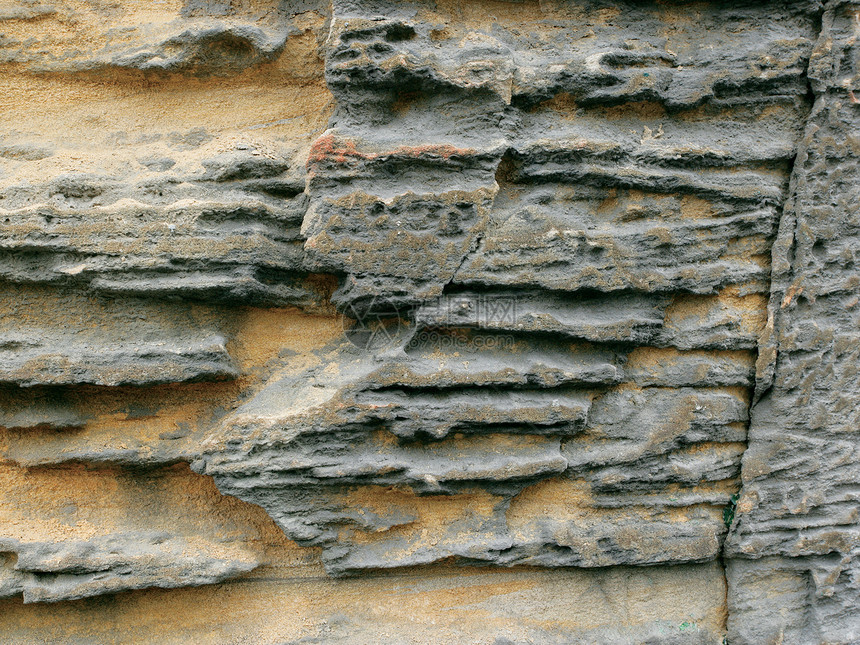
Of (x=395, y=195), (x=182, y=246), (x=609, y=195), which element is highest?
(x=609, y=195)

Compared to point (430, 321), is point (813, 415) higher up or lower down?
lower down

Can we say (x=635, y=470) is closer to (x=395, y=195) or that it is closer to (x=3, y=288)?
(x=395, y=195)

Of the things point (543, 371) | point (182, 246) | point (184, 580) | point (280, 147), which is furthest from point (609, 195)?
point (184, 580)

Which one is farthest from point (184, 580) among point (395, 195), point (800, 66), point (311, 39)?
point (800, 66)

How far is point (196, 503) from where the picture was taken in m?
2.22

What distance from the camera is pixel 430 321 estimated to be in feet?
6.66

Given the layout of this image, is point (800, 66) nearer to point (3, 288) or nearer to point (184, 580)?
point (184, 580)

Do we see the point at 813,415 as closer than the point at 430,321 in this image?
No

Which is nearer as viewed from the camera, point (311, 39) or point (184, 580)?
point (184, 580)

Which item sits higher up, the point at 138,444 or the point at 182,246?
the point at 182,246

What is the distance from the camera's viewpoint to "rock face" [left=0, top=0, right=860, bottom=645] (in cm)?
203

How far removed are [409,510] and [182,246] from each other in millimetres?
1405

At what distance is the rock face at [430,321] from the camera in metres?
2.03

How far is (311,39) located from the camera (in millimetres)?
2244
